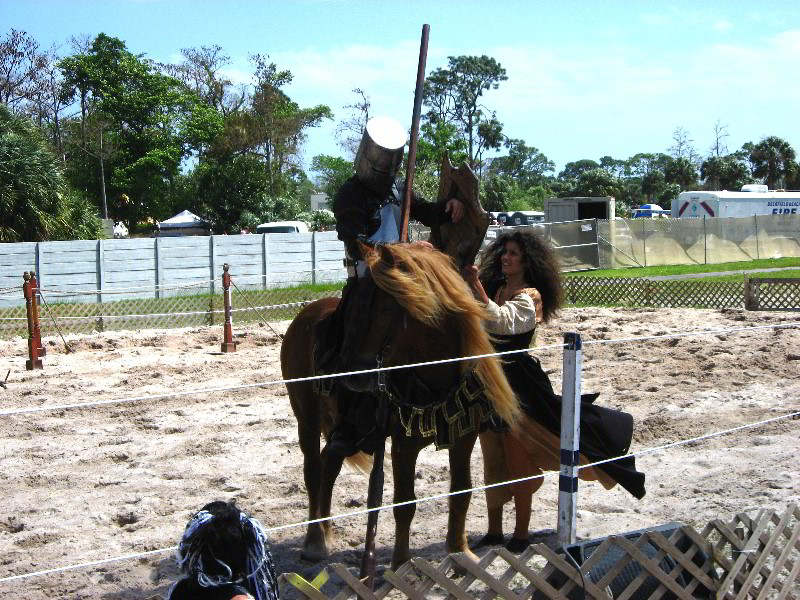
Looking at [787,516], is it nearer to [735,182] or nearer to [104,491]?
[104,491]

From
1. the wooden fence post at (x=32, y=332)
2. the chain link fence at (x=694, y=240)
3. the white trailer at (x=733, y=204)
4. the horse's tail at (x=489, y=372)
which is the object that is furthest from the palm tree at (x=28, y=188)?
the white trailer at (x=733, y=204)

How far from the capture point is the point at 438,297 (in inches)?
161

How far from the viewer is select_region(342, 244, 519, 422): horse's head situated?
408 centimetres

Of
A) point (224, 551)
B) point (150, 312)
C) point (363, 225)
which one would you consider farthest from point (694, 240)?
point (224, 551)

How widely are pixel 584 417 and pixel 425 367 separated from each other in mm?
917

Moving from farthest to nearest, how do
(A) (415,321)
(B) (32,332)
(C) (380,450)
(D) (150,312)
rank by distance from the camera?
(D) (150,312) < (B) (32,332) < (C) (380,450) < (A) (415,321)

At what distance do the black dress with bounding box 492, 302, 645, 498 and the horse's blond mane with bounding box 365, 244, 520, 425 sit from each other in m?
0.23

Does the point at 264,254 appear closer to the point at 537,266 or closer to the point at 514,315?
the point at 537,266

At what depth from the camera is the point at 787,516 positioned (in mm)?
3797

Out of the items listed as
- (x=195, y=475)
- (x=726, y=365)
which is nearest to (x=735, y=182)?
(x=726, y=365)

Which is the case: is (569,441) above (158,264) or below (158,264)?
below

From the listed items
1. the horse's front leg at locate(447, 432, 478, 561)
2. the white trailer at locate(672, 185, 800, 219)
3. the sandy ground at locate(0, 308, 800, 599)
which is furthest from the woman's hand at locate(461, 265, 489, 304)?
the white trailer at locate(672, 185, 800, 219)

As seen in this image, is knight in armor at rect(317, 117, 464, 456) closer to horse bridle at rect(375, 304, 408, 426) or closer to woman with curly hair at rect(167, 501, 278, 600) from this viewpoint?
horse bridle at rect(375, 304, 408, 426)

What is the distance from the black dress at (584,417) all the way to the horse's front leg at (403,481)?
637mm
